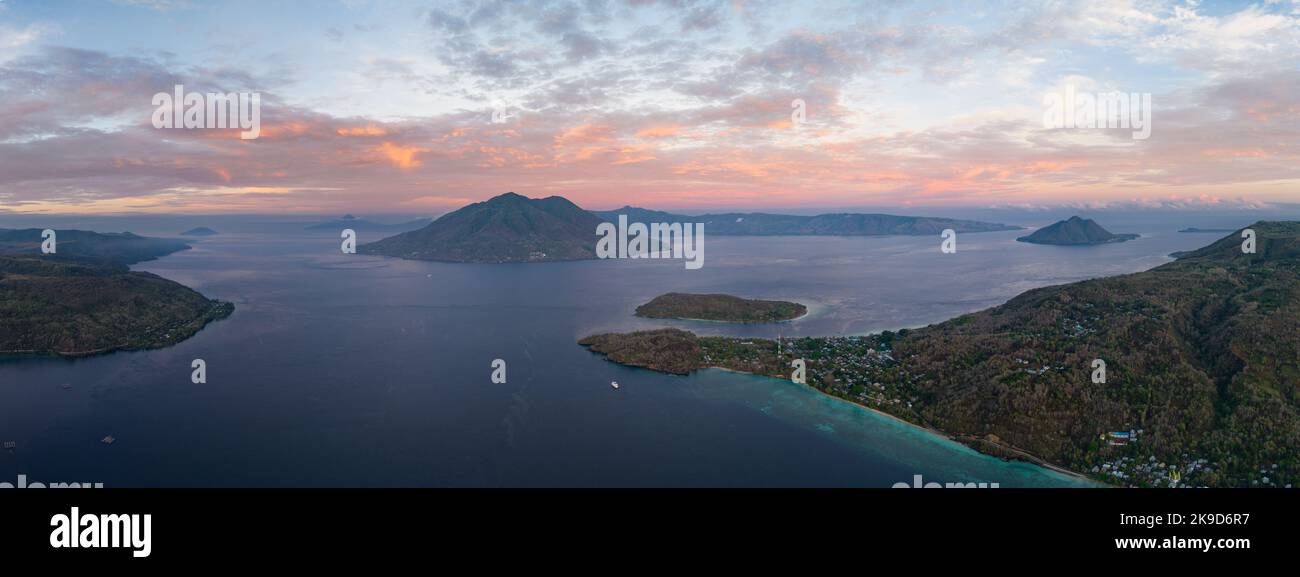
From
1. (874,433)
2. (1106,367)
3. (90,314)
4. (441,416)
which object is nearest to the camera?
(874,433)

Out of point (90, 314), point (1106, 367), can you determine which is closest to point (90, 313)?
point (90, 314)

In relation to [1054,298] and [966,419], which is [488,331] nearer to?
[966,419]

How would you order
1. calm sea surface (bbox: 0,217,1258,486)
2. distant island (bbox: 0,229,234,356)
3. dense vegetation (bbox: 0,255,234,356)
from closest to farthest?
1. calm sea surface (bbox: 0,217,1258,486)
2. distant island (bbox: 0,229,234,356)
3. dense vegetation (bbox: 0,255,234,356)

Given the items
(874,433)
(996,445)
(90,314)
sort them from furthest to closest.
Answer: (90,314) → (874,433) → (996,445)

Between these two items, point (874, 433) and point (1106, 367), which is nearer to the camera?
point (874, 433)

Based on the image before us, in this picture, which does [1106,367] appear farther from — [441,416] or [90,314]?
[90,314]

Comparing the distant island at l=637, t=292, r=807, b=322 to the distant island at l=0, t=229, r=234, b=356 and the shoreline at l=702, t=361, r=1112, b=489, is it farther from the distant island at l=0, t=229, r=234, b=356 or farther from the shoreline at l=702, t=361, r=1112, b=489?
the distant island at l=0, t=229, r=234, b=356

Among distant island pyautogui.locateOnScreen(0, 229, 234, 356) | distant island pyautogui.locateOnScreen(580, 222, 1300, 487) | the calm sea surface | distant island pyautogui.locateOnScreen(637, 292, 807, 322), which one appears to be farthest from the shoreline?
distant island pyautogui.locateOnScreen(0, 229, 234, 356)

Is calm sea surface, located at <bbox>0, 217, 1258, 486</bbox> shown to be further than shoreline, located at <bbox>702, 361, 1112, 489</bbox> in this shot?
Yes
